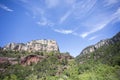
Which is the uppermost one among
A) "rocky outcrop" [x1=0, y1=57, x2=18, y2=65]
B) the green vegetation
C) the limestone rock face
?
the limestone rock face

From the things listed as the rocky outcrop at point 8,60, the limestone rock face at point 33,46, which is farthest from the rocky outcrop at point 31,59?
the limestone rock face at point 33,46

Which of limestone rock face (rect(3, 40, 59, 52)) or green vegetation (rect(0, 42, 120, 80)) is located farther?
limestone rock face (rect(3, 40, 59, 52))

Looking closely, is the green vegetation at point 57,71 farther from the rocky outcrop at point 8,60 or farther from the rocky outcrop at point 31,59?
the rocky outcrop at point 31,59

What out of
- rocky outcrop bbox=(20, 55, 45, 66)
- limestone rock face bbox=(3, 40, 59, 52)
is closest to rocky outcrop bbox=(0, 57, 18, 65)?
rocky outcrop bbox=(20, 55, 45, 66)

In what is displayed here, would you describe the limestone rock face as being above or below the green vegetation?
above

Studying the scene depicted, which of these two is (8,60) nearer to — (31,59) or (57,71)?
(31,59)

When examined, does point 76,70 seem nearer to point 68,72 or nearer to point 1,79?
point 68,72

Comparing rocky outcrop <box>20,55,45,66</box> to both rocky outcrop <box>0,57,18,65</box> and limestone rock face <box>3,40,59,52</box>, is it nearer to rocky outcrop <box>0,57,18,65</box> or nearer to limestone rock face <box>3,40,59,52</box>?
rocky outcrop <box>0,57,18,65</box>

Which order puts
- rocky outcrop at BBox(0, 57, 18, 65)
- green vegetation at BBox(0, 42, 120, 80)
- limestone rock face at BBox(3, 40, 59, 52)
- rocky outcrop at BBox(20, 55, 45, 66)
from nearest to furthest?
green vegetation at BBox(0, 42, 120, 80), rocky outcrop at BBox(0, 57, 18, 65), rocky outcrop at BBox(20, 55, 45, 66), limestone rock face at BBox(3, 40, 59, 52)

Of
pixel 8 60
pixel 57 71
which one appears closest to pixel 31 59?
pixel 8 60

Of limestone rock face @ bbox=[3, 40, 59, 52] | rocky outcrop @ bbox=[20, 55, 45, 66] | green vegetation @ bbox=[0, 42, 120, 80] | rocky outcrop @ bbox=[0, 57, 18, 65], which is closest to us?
green vegetation @ bbox=[0, 42, 120, 80]

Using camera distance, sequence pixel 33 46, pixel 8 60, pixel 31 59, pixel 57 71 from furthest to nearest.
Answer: pixel 33 46 < pixel 31 59 < pixel 8 60 < pixel 57 71

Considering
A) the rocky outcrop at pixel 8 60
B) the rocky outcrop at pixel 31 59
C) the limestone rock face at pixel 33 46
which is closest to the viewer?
the rocky outcrop at pixel 8 60

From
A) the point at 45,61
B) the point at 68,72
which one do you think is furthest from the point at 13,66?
the point at 68,72
